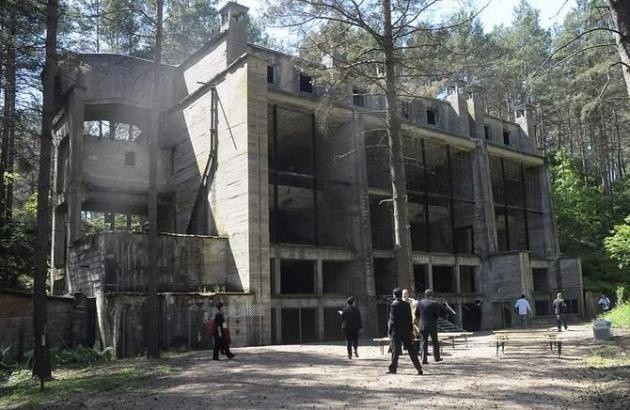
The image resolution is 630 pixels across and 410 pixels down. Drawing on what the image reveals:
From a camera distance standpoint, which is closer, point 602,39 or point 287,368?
point 287,368

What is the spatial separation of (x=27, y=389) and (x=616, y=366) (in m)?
12.0

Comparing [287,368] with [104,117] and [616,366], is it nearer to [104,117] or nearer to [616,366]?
[616,366]

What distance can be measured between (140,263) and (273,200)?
8015mm

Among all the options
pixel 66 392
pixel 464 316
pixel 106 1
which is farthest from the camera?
pixel 464 316

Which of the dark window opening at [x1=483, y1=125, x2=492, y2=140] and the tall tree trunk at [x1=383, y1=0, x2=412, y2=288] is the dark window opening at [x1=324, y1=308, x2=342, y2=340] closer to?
the tall tree trunk at [x1=383, y1=0, x2=412, y2=288]

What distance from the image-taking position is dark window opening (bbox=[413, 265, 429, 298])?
29825mm

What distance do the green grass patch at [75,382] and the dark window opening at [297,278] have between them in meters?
14.8

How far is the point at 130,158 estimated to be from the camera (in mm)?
28359

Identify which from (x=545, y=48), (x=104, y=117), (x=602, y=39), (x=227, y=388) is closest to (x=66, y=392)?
(x=227, y=388)

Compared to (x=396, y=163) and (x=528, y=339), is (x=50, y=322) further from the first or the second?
(x=528, y=339)

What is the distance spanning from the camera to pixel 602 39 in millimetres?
29328

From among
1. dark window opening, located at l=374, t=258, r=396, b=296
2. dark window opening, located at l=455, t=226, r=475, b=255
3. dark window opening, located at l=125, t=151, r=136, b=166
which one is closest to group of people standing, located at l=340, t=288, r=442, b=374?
dark window opening, located at l=374, t=258, r=396, b=296

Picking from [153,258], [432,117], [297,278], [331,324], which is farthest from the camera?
[432,117]

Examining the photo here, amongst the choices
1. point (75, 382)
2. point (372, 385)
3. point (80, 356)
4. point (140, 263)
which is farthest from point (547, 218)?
point (75, 382)
